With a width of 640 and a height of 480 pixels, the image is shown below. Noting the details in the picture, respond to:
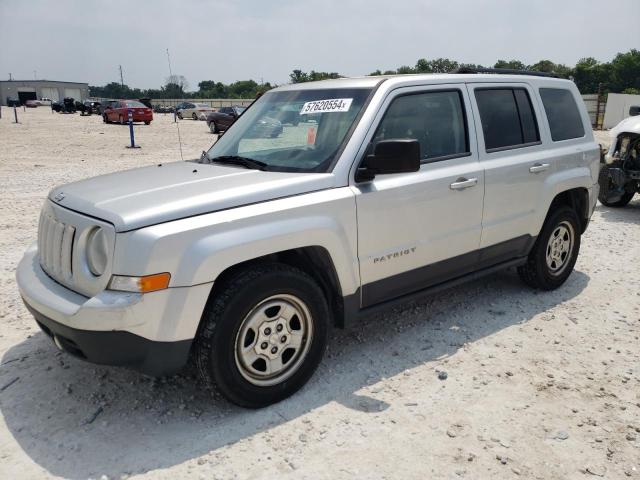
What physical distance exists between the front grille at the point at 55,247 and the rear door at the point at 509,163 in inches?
115

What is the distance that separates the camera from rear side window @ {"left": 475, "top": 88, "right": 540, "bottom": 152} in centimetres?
431

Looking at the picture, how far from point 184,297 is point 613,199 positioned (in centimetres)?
836

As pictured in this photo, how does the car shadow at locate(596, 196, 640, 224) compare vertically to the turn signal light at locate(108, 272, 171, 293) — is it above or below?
below

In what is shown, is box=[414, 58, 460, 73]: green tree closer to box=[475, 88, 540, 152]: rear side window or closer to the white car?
box=[475, 88, 540, 152]: rear side window

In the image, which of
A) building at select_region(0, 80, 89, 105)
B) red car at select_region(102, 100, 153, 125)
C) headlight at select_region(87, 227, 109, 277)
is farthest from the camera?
building at select_region(0, 80, 89, 105)

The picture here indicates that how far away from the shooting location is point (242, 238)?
116 inches

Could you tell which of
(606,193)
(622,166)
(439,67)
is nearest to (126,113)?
(439,67)

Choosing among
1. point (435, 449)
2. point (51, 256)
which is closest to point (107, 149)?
point (51, 256)

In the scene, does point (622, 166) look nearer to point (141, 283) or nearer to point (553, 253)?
point (553, 253)

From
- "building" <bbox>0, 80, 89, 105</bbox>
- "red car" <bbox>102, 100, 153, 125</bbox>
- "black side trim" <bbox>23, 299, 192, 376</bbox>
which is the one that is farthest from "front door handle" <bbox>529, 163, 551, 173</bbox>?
"building" <bbox>0, 80, 89, 105</bbox>

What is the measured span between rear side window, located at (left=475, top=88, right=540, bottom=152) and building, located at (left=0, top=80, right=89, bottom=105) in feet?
390

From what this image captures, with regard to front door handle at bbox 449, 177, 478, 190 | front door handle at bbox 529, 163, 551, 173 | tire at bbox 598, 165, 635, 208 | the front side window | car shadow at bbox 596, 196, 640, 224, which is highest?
the front side window

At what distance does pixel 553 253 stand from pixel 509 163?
4.16 feet

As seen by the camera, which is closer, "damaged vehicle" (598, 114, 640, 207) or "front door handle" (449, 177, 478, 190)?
"front door handle" (449, 177, 478, 190)
